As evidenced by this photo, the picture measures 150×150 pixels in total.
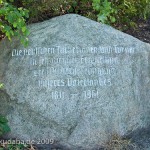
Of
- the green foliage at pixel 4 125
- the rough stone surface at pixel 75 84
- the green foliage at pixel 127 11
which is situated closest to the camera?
the green foliage at pixel 4 125

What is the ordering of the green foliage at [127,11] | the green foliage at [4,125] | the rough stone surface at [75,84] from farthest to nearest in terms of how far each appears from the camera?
1. the green foliage at [127,11]
2. the rough stone surface at [75,84]
3. the green foliage at [4,125]

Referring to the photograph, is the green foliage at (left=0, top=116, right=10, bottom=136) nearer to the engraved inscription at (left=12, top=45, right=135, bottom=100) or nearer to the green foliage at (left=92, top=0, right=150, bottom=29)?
the engraved inscription at (left=12, top=45, right=135, bottom=100)

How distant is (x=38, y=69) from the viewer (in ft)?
12.4

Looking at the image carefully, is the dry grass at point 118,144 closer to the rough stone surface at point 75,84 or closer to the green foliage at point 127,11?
the rough stone surface at point 75,84

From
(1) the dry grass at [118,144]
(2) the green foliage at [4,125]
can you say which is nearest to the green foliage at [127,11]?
(1) the dry grass at [118,144]

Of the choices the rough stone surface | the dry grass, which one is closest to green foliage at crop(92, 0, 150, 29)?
the rough stone surface

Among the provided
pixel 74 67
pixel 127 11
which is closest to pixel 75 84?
pixel 74 67

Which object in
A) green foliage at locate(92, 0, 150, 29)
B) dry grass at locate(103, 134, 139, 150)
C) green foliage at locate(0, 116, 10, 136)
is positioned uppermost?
green foliage at locate(0, 116, 10, 136)

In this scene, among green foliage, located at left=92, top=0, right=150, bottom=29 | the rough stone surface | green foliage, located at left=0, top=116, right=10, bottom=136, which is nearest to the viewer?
green foliage, located at left=0, top=116, right=10, bottom=136

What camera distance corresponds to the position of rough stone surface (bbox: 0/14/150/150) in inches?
142

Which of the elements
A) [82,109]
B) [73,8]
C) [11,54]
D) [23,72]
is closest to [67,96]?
[82,109]

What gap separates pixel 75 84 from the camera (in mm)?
3693

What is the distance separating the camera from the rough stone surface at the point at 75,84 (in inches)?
142

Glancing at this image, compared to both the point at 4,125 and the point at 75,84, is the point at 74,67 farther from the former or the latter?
the point at 4,125
